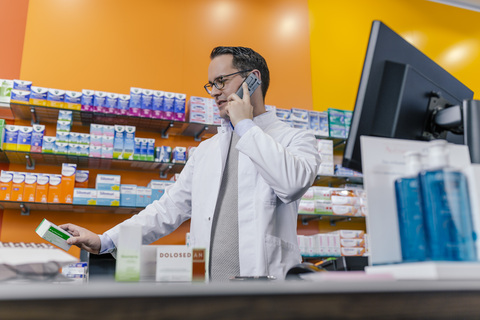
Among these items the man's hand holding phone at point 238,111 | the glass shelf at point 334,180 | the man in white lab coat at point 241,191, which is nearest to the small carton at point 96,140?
the man in white lab coat at point 241,191

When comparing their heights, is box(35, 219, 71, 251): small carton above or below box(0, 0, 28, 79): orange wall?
below

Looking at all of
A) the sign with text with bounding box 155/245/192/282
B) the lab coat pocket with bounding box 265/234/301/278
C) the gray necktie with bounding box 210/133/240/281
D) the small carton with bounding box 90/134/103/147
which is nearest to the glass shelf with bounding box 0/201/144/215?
the small carton with bounding box 90/134/103/147

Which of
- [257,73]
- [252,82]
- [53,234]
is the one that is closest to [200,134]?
[257,73]

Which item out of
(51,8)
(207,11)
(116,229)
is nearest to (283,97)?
(207,11)

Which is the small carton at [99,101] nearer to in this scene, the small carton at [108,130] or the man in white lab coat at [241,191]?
the small carton at [108,130]

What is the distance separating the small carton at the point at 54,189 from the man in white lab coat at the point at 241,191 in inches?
64.9

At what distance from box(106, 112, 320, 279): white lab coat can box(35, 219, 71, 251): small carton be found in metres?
0.23

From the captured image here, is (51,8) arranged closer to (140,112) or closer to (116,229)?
(140,112)

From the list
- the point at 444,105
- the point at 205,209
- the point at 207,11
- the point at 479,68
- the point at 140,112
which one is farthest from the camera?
the point at 479,68

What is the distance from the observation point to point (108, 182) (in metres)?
3.91

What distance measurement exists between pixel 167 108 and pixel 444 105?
119 inches

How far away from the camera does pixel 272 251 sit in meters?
2.00

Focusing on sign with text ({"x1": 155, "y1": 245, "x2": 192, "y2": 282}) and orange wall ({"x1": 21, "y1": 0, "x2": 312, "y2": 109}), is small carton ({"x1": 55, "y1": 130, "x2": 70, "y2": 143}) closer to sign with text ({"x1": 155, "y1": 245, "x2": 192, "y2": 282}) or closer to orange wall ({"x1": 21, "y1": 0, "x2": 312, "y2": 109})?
orange wall ({"x1": 21, "y1": 0, "x2": 312, "y2": 109})

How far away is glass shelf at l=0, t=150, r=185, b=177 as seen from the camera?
3822mm
